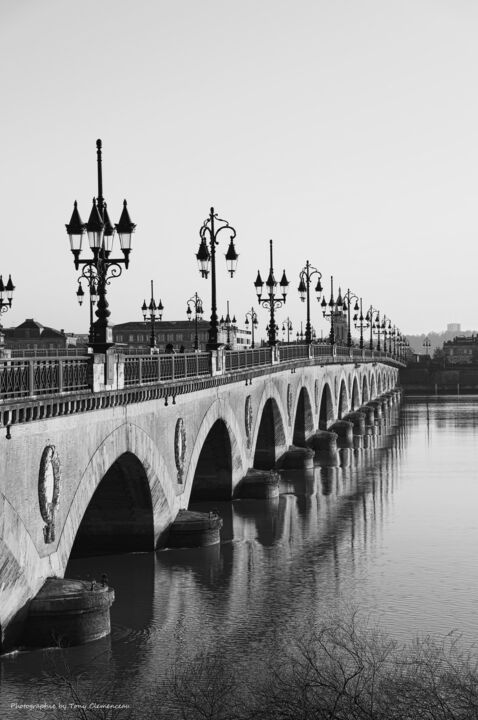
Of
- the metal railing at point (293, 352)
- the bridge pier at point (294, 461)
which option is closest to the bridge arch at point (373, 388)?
the metal railing at point (293, 352)

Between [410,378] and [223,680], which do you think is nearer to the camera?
[223,680]

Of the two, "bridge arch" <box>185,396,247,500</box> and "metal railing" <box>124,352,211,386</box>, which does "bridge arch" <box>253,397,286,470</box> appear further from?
"metal railing" <box>124,352,211,386</box>

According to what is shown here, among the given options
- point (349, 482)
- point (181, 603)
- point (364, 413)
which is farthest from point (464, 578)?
point (364, 413)

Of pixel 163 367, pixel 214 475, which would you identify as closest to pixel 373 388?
pixel 214 475

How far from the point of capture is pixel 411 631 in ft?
71.5

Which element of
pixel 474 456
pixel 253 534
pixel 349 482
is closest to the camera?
pixel 253 534

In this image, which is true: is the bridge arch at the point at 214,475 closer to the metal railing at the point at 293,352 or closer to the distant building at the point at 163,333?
the metal railing at the point at 293,352

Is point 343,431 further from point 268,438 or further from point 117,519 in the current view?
point 117,519

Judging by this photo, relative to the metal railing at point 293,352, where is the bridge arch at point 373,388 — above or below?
below

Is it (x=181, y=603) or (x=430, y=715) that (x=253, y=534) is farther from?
(x=430, y=715)

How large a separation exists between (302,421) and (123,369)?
38.5 meters

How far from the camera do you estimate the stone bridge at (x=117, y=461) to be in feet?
59.4

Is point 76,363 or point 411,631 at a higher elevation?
point 76,363

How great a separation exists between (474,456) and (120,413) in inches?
1507
